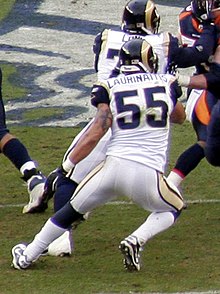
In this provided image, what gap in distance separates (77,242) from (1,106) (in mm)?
1222

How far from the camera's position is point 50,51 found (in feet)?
39.3

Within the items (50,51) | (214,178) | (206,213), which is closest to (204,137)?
(206,213)

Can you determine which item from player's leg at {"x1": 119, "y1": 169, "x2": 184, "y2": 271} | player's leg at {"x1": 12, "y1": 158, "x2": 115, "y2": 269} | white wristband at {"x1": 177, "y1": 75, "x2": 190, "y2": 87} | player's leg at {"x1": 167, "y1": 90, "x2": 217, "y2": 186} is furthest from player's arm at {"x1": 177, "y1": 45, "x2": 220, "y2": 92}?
player's leg at {"x1": 12, "y1": 158, "x2": 115, "y2": 269}

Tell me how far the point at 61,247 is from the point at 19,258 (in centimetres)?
33

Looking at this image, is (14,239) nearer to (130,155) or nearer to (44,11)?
(130,155)

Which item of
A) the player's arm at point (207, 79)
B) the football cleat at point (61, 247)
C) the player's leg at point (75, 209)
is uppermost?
the player's arm at point (207, 79)

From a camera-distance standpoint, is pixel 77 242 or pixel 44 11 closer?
pixel 77 242

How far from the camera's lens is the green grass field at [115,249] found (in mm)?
5574

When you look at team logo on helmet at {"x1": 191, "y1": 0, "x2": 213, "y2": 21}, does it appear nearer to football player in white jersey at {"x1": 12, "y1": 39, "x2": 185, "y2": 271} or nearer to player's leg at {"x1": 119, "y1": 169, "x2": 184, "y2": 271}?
football player in white jersey at {"x1": 12, "y1": 39, "x2": 185, "y2": 271}

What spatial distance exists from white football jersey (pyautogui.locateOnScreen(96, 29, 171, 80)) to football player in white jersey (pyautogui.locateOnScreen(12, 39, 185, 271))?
493mm

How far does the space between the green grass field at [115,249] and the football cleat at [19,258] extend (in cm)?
4

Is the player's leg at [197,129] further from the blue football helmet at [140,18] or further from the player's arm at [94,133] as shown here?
the player's arm at [94,133]

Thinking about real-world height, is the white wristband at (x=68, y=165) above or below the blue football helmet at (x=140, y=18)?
below

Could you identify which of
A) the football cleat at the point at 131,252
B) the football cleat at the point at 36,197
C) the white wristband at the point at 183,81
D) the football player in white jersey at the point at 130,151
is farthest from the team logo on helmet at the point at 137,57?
the football cleat at the point at 36,197
